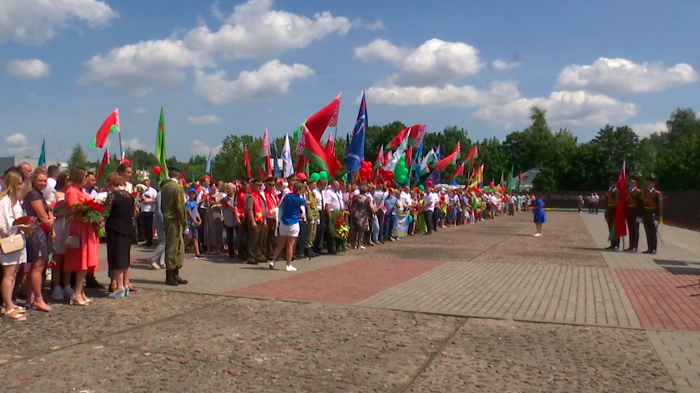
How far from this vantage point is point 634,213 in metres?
16.7

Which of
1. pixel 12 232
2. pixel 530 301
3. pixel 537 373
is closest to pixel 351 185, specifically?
pixel 530 301

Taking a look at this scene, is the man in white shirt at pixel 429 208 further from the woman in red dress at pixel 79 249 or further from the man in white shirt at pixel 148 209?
the woman in red dress at pixel 79 249

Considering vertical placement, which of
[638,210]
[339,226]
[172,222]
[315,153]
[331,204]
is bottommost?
[339,226]

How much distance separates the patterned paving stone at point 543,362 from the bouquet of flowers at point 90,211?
4831 mm

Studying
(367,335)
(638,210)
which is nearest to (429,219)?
(638,210)

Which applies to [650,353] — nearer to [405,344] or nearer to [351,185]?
[405,344]

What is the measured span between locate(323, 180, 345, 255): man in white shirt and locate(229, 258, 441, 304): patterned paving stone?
4.70 feet

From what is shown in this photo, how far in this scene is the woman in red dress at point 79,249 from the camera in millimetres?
7973

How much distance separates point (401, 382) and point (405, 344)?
1.20m

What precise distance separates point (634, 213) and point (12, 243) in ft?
49.7

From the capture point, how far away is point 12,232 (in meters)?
7.09

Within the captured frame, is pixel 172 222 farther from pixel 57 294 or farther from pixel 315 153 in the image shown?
pixel 315 153

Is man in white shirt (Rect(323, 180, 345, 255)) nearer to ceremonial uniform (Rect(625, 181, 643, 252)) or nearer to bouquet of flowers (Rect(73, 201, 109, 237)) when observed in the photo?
bouquet of flowers (Rect(73, 201, 109, 237))

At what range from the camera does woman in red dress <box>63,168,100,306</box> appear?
797 cm
